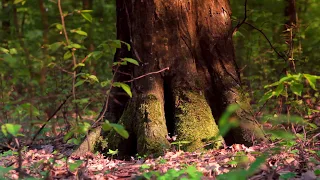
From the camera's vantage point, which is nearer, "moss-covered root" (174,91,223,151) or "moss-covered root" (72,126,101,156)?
"moss-covered root" (174,91,223,151)

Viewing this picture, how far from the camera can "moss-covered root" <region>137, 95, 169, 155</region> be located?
13.1ft

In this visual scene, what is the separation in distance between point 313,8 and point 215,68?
7.04m

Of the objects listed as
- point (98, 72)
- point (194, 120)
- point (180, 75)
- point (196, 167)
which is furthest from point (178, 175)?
point (98, 72)

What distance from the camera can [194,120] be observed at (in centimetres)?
420

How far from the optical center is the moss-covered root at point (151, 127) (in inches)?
158

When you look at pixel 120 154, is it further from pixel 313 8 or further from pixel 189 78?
pixel 313 8

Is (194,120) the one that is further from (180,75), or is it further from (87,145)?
(87,145)

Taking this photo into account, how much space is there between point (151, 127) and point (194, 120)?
50 cm

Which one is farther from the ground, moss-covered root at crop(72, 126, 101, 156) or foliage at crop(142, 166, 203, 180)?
moss-covered root at crop(72, 126, 101, 156)

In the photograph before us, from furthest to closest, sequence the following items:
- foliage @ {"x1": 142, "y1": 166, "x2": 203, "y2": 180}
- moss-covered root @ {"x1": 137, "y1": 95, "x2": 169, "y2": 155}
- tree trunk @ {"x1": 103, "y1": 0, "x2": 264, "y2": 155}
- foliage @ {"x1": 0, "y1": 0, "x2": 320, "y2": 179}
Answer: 1. tree trunk @ {"x1": 103, "y1": 0, "x2": 264, "y2": 155}
2. moss-covered root @ {"x1": 137, "y1": 95, "x2": 169, "y2": 155}
3. foliage @ {"x1": 0, "y1": 0, "x2": 320, "y2": 179}
4. foliage @ {"x1": 142, "y1": 166, "x2": 203, "y2": 180}

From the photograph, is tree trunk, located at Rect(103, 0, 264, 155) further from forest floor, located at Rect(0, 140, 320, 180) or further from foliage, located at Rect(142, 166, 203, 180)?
foliage, located at Rect(142, 166, 203, 180)

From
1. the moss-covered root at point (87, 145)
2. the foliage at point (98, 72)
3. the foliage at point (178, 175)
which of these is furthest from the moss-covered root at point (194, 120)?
the foliage at point (178, 175)

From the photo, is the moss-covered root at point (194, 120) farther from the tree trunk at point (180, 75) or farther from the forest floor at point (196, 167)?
the forest floor at point (196, 167)

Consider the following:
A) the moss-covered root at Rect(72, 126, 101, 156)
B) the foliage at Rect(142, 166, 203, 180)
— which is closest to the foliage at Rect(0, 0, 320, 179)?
Answer: the foliage at Rect(142, 166, 203, 180)
